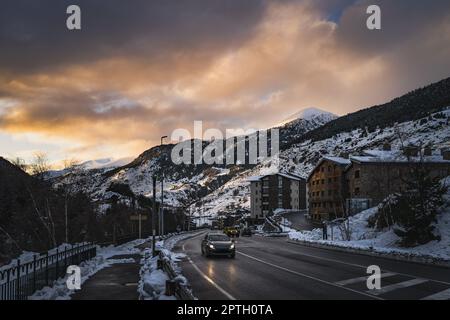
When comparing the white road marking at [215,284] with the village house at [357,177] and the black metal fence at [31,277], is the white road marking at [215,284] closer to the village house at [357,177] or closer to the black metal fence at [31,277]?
the black metal fence at [31,277]

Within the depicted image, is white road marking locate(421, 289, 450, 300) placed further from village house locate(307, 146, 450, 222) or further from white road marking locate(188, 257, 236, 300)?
village house locate(307, 146, 450, 222)

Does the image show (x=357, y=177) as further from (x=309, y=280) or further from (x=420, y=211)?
(x=309, y=280)

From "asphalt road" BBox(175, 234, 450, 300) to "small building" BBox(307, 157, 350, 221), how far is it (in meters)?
65.3

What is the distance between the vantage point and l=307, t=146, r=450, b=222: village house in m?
75.9

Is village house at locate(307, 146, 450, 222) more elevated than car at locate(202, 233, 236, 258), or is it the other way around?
village house at locate(307, 146, 450, 222)

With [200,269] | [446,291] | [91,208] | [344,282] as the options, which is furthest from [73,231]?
[446,291]

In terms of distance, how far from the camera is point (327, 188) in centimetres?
9481

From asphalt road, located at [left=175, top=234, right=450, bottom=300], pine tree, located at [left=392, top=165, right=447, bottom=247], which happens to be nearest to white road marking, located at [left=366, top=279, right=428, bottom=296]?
asphalt road, located at [left=175, top=234, right=450, bottom=300]

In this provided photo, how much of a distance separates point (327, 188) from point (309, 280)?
78.9 meters

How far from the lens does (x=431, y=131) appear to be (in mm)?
155750

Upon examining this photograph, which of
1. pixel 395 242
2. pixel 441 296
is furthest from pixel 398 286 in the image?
pixel 395 242

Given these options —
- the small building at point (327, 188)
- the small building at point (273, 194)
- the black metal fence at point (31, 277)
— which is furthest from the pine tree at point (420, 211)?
the small building at point (273, 194)
